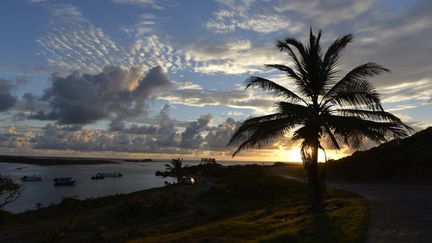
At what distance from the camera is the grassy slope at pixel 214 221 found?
14505mm

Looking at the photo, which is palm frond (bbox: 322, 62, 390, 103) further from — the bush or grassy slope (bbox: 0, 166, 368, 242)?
the bush

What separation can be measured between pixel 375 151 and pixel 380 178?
16967 millimetres

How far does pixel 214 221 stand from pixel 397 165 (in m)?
23.4

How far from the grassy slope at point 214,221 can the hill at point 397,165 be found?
816cm

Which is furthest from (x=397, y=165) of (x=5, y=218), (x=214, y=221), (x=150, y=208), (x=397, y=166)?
(x=5, y=218)

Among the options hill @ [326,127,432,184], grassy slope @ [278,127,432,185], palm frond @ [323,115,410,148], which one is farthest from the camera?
hill @ [326,127,432,184]

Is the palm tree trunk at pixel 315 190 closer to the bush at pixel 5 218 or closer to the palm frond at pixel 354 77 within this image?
the palm frond at pixel 354 77

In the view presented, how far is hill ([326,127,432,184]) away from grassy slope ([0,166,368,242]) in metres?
8.16

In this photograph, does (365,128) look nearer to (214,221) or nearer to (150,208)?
(214,221)

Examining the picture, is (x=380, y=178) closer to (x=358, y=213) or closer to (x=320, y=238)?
(x=358, y=213)

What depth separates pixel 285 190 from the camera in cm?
3603

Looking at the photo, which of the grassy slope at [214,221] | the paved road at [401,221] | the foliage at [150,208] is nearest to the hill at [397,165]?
the grassy slope at [214,221]

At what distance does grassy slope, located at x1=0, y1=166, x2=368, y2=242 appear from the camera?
14.5 metres

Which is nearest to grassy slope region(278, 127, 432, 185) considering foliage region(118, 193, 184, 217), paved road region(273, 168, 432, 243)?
paved road region(273, 168, 432, 243)
